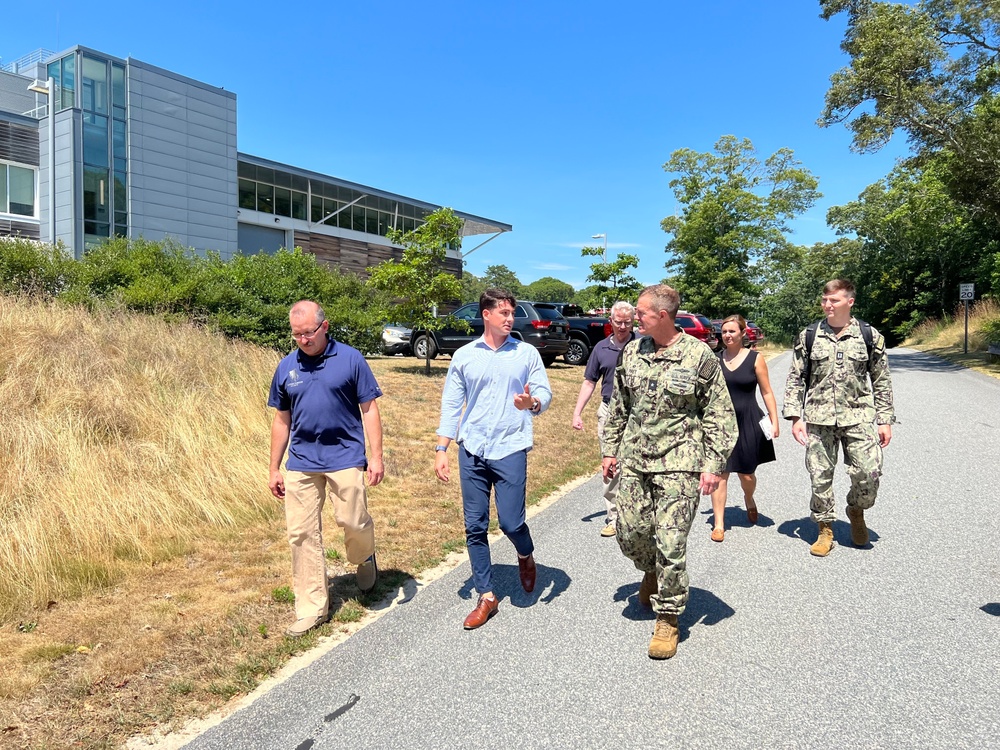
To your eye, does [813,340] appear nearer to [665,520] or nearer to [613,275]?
[665,520]

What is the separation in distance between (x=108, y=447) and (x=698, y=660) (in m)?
5.25

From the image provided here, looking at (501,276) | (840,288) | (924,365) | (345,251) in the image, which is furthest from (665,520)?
(501,276)

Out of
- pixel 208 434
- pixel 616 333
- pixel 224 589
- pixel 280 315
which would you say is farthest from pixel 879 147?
pixel 224 589

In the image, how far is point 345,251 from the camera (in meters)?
43.2

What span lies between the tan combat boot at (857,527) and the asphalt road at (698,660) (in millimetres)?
158

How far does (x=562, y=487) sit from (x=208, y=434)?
3.72 meters

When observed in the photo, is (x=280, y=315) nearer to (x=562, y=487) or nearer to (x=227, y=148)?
(x=562, y=487)

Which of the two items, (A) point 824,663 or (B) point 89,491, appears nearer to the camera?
(A) point 824,663

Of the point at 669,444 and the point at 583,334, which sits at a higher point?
the point at 583,334

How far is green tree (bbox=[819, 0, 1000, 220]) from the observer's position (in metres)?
21.1

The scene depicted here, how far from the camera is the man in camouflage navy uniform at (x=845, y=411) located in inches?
196

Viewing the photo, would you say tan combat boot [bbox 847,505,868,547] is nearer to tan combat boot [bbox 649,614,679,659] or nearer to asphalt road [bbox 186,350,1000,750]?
asphalt road [bbox 186,350,1000,750]

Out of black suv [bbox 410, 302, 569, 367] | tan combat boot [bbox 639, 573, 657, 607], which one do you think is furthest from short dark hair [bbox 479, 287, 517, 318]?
black suv [bbox 410, 302, 569, 367]

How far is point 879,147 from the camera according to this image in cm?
2255
